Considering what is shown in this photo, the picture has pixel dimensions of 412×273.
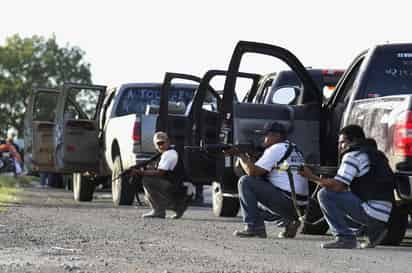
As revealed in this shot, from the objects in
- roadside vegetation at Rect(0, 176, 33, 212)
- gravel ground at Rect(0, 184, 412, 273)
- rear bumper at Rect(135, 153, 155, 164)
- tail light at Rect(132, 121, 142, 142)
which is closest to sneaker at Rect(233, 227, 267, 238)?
gravel ground at Rect(0, 184, 412, 273)

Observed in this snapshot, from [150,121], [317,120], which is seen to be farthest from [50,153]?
[317,120]

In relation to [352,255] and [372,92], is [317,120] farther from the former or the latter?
[352,255]

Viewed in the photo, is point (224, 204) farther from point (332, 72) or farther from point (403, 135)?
point (403, 135)

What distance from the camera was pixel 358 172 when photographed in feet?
41.3

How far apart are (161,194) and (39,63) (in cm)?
10401

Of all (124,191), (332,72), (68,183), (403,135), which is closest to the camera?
(403,135)

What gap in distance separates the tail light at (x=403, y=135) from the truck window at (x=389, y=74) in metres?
1.69

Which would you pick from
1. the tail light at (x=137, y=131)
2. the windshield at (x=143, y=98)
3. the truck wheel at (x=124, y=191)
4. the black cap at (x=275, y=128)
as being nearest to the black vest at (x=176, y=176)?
the tail light at (x=137, y=131)

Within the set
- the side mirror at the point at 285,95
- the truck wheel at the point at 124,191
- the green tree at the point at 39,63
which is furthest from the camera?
the green tree at the point at 39,63

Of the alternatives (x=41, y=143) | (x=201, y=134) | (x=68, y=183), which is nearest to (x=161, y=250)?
(x=201, y=134)

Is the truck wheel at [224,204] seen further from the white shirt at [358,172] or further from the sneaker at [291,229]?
the white shirt at [358,172]

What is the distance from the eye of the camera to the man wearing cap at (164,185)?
17766 mm

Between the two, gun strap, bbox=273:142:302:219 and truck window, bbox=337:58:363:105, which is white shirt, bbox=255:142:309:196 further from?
truck window, bbox=337:58:363:105

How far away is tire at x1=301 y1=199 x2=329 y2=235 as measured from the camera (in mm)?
14139
